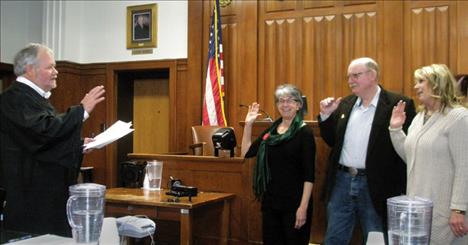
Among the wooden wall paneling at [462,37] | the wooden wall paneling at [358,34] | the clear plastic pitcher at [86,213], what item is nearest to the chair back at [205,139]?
the wooden wall paneling at [358,34]

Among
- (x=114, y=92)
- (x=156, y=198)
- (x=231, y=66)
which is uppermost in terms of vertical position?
(x=231, y=66)

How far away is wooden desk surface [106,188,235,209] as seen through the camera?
325 cm

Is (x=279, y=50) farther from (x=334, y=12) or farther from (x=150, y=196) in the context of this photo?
(x=150, y=196)

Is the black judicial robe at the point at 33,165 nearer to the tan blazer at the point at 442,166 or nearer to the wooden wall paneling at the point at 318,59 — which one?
the tan blazer at the point at 442,166

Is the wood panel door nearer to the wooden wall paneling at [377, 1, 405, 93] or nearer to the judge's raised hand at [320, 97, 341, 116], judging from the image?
the wooden wall paneling at [377, 1, 405, 93]

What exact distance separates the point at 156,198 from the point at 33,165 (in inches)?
52.4

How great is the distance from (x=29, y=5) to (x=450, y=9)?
17.6 feet

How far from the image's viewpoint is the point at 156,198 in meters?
3.41

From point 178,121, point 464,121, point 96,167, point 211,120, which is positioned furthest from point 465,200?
point 96,167

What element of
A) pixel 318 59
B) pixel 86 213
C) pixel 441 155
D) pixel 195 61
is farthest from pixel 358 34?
pixel 86 213

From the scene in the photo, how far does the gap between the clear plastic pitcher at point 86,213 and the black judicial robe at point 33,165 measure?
0.44 metres

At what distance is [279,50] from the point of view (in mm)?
5680

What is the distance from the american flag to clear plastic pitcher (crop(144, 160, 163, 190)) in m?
1.84

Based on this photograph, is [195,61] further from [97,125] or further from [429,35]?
[429,35]
